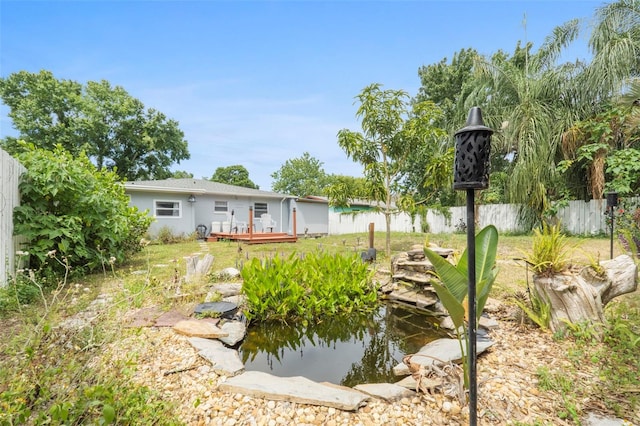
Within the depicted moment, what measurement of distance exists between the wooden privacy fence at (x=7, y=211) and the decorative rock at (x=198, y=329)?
2.58 metres

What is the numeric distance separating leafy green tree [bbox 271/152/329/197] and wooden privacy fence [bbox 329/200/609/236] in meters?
22.2

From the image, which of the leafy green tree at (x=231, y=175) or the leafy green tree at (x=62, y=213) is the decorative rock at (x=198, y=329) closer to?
the leafy green tree at (x=62, y=213)

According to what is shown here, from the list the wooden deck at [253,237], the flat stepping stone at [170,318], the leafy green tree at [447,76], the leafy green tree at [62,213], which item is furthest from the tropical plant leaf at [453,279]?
the leafy green tree at [447,76]

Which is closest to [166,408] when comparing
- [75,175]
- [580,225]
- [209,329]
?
[209,329]

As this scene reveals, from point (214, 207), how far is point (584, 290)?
1368 cm

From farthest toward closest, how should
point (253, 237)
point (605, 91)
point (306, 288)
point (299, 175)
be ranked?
1. point (299, 175)
2. point (253, 237)
3. point (605, 91)
4. point (306, 288)

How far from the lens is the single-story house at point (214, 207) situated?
12.0m

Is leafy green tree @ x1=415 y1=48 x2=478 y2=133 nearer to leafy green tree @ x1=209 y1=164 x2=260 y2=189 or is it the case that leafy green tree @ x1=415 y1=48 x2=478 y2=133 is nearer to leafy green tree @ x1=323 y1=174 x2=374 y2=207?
leafy green tree @ x1=323 y1=174 x2=374 y2=207

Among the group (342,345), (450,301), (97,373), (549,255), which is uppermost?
(549,255)

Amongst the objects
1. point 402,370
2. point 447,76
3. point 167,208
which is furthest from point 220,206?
point 447,76

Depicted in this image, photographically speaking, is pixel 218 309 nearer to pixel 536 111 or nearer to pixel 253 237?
pixel 253 237

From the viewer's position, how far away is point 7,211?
3.69 metres

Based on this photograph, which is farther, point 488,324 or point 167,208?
point 167,208

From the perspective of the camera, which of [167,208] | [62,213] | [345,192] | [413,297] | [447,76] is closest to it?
[413,297]
